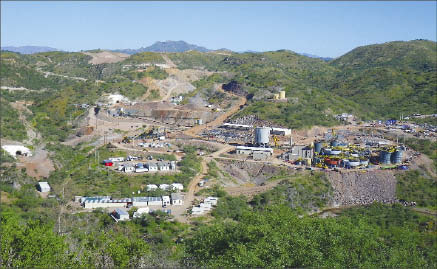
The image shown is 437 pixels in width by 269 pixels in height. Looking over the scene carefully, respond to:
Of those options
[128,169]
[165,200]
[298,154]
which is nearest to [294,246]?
[165,200]

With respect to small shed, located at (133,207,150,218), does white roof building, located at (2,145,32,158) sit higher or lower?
higher

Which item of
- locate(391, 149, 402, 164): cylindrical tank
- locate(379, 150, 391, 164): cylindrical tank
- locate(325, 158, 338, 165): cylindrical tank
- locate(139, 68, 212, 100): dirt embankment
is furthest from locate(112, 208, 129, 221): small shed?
locate(139, 68, 212, 100): dirt embankment

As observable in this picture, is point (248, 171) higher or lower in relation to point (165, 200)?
lower

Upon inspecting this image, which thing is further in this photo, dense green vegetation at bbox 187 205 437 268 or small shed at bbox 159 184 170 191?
small shed at bbox 159 184 170 191

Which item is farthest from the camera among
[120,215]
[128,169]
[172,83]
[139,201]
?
[172,83]

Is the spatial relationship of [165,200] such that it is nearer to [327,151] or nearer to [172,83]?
[327,151]

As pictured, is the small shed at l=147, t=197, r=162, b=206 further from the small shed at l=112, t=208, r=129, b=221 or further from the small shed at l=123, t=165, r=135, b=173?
the small shed at l=123, t=165, r=135, b=173

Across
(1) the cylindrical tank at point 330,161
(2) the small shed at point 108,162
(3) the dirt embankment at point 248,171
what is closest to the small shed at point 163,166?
(2) the small shed at point 108,162

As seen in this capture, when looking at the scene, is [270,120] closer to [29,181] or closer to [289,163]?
[289,163]
